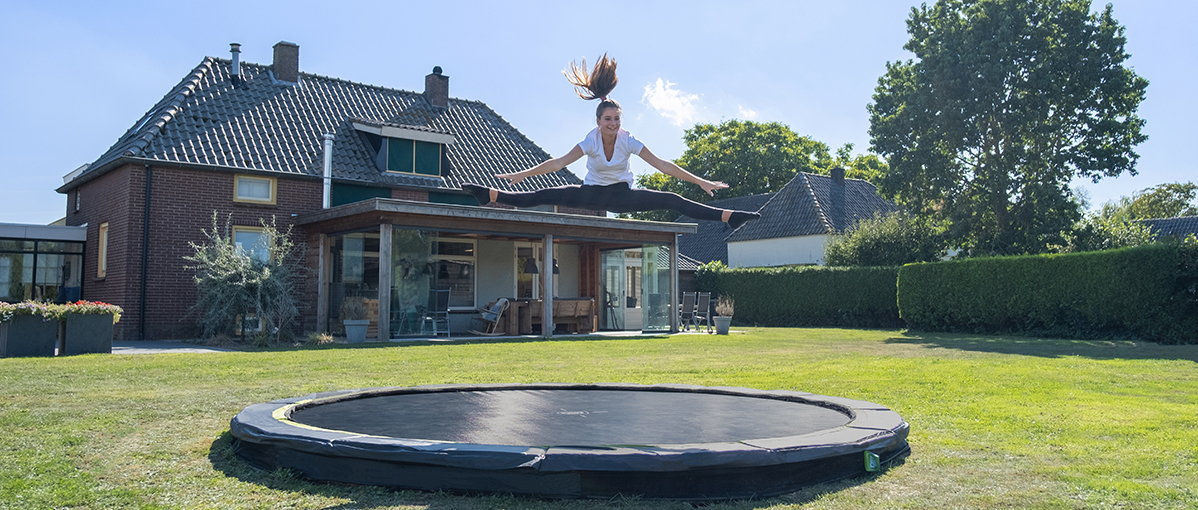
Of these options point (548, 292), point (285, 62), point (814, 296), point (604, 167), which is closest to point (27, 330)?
point (548, 292)

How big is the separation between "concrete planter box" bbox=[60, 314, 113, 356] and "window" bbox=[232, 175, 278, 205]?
473 centimetres

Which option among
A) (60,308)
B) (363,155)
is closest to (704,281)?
(363,155)

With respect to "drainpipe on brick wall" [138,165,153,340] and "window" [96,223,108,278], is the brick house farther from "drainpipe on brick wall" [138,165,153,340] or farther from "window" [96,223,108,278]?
"window" [96,223,108,278]

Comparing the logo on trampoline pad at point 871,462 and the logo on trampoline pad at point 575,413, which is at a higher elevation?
the logo on trampoline pad at point 575,413

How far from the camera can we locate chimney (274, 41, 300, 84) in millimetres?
18047

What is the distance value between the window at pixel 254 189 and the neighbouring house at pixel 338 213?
3 centimetres

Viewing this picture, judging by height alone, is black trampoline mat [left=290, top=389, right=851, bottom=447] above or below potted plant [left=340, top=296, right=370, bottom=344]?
below

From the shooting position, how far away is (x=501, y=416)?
4.76 meters

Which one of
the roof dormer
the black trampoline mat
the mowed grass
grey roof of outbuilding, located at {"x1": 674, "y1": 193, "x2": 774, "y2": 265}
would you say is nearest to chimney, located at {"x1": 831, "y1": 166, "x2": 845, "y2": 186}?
grey roof of outbuilding, located at {"x1": 674, "y1": 193, "x2": 774, "y2": 265}

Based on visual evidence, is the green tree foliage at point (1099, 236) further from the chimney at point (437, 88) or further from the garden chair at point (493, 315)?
the chimney at point (437, 88)

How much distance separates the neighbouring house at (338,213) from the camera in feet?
45.6

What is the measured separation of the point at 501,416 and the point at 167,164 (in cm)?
1165

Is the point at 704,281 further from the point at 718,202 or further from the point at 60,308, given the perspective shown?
the point at 60,308

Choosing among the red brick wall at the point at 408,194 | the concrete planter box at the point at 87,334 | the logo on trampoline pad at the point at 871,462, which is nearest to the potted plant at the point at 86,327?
the concrete planter box at the point at 87,334
